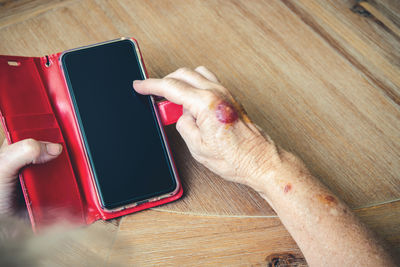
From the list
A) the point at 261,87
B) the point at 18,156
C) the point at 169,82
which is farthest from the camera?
the point at 261,87

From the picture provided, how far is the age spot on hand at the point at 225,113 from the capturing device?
0.57 m

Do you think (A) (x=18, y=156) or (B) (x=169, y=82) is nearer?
(A) (x=18, y=156)

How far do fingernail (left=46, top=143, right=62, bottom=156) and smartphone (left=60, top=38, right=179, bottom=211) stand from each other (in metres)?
0.06

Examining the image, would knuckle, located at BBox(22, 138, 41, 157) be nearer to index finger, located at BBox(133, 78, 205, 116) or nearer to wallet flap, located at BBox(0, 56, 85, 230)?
wallet flap, located at BBox(0, 56, 85, 230)

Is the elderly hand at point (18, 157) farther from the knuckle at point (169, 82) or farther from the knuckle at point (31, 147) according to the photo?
the knuckle at point (169, 82)

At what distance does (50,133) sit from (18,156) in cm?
9

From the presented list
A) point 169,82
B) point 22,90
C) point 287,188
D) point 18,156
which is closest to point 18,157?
point 18,156

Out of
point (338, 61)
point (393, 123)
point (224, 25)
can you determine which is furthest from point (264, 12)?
point (393, 123)

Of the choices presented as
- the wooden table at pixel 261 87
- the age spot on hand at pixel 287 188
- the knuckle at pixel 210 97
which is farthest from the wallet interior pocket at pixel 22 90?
the age spot on hand at pixel 287 188

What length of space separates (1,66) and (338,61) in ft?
2.53

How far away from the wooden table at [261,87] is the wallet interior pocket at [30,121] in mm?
240

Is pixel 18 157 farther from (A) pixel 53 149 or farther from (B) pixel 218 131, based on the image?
(B) pixel 218 131

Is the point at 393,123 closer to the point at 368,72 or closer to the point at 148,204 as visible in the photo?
the point at 368,72

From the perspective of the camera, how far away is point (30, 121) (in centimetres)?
56
